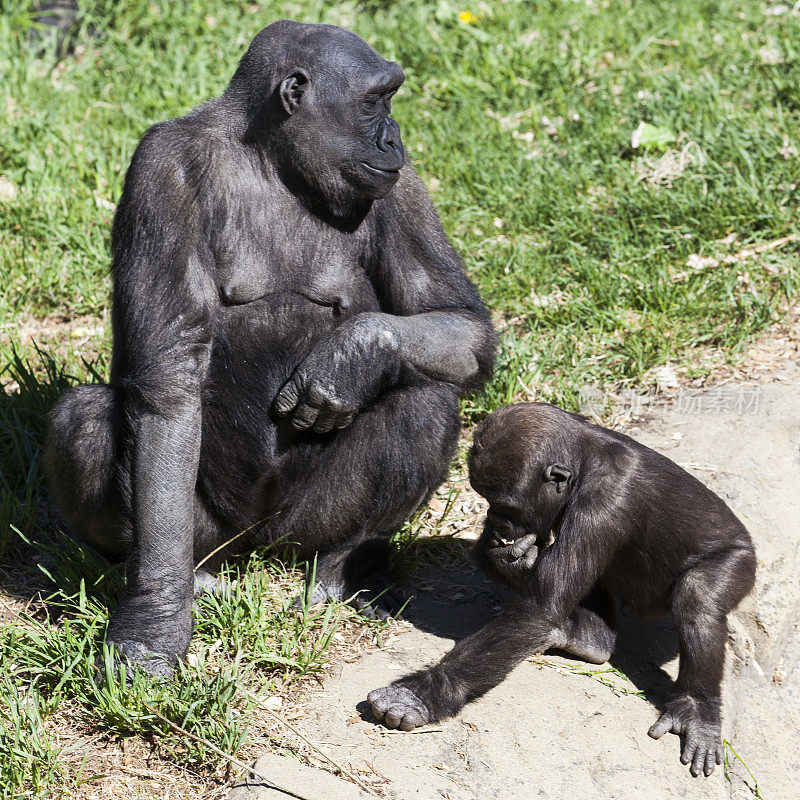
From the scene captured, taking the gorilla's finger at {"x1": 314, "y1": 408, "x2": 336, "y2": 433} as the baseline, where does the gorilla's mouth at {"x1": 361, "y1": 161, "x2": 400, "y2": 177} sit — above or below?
above

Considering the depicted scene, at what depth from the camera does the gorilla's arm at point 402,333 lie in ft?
13.5

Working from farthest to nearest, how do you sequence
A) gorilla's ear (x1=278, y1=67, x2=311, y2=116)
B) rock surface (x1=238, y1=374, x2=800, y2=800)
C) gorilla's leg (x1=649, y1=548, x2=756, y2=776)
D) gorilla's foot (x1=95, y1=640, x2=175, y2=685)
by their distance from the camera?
gorilla's ear (x1=278, y1=67, x2=311, y2=116)
gorilla's leg (x1=649, y1=548, x2=756, y2=776)
gorilla's foot (x1=95, y1=640, x2=175, y2=685)
rock surface (x1=238, y1=374, x2=800, y2=800)

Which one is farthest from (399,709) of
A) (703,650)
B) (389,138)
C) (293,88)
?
(293,88)

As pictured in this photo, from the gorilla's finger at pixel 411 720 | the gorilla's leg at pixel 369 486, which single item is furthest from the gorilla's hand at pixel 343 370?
the gorilla's finger at pixel 411 720

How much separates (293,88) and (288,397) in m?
1.17

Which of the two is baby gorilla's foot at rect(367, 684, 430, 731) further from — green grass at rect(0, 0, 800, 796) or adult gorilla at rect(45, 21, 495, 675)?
adult gorilla at rect(45, 21, 495, 675)

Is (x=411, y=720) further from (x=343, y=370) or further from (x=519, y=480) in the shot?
(x=343, y=370)

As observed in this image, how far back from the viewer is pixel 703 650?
4.02 metres

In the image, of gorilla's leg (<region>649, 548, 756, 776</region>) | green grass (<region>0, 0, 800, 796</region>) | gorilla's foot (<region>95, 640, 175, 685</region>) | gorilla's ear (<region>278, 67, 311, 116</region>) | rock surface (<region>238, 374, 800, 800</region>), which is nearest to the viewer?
rock surface (<region>238, 374, 800, 800</region>)

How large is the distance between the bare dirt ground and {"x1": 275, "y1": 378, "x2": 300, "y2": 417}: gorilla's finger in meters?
1.02

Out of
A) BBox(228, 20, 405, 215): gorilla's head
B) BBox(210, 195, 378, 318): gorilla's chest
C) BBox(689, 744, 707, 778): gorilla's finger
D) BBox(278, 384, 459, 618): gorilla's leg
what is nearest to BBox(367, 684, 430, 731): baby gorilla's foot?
BBox(278, 384, 459, 618): gorilla's leg

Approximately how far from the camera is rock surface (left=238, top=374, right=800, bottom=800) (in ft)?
12.0

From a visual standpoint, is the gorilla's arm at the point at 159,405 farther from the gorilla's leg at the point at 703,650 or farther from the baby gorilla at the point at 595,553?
the gorilla's leg at the point at 703,650

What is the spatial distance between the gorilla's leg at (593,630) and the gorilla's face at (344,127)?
1.86 metres
